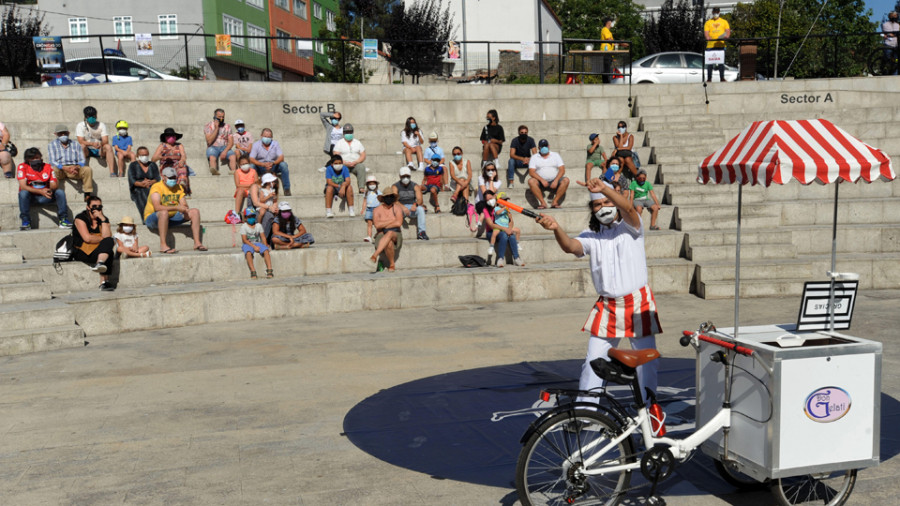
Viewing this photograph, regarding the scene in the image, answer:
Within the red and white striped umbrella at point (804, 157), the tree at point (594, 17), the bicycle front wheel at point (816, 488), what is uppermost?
the tree at point (594, 17)

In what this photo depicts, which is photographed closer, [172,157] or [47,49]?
[172,157]

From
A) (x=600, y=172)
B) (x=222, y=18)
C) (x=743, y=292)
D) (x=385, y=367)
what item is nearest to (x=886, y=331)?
(x=743, y=292)

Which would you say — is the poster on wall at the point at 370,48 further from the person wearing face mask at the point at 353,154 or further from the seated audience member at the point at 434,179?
the seated audience member at the point at 434,179

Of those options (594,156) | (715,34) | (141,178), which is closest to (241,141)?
(141,178)

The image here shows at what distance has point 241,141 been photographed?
18.6 metres

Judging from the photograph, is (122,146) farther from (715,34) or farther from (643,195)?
(715,34)

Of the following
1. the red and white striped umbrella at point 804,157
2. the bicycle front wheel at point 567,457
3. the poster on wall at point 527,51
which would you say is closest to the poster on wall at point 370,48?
the poster on wall at point 527,51

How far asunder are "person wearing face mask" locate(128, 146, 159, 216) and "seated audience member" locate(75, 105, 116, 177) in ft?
6.68

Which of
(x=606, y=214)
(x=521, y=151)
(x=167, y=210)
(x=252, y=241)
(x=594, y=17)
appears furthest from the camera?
(x=594, y=17)

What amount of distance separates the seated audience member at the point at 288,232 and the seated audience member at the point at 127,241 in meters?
2.27

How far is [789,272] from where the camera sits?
1477 cm

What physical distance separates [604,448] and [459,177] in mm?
12520

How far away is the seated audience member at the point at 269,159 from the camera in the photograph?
17.8 meters

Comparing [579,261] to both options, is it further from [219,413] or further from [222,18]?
[222,18]
